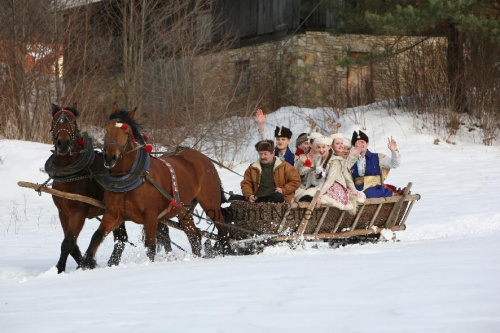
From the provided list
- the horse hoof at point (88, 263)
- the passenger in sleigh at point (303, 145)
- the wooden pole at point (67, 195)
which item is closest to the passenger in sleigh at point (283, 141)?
the passenger in sleigh at point (303, 145)

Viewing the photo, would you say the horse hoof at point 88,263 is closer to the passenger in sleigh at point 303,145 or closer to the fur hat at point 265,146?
the fur hat at point 265,146

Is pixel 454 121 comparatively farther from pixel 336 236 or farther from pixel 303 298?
pixel 303 298

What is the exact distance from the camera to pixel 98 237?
795 cm

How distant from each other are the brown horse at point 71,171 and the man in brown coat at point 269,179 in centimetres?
162

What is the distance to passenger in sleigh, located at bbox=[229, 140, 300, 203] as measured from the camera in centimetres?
905

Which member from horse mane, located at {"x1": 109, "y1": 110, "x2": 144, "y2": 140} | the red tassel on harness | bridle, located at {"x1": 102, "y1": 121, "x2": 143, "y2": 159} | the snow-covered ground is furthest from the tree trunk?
bridle, located at {"x1": 102, "y1": 121, "x2": 143, "y2": 159}

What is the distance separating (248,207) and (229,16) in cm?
1946

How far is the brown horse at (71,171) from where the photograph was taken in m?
8.07

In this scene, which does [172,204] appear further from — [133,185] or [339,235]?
[339,235]

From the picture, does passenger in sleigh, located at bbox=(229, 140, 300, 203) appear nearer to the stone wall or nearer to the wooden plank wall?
the stone wall

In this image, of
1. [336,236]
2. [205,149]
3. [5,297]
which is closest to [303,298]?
[5,297]

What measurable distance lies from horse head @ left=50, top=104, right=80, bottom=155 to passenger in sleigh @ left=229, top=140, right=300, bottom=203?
1.98 m

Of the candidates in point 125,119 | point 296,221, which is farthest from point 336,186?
point 125,119

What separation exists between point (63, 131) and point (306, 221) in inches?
102
